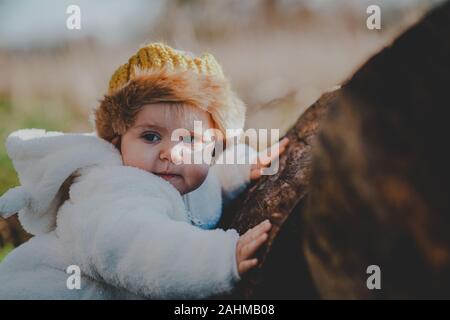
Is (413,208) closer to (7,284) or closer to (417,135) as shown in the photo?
(417,135)

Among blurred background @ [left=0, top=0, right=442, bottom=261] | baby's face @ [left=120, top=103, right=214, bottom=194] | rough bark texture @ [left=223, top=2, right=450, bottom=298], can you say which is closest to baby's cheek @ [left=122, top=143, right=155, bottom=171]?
baby's face @ [left=120, top=103, right=214, bottom=194]

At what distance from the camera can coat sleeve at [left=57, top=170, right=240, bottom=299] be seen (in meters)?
0.91

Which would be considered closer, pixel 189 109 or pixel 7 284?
pixel 7 284

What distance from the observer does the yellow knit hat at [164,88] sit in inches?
47.0

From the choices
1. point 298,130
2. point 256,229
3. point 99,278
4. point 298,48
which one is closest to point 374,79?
point 256,229

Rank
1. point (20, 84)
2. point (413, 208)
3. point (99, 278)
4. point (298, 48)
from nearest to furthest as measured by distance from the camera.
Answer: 1. point (413, 208)
2. point (99, 278)
3. point (20, 84)
4. point (298, 48)

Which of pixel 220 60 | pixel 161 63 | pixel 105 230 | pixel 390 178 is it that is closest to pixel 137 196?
pixel 105 230

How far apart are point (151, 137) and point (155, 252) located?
0.35 metres

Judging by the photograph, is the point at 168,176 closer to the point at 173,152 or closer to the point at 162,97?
the point at 173,152

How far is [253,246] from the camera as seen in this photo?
2.97 feet

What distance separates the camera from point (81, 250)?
3.37 ft

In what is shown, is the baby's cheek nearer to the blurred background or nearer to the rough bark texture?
the rough bark texture
